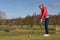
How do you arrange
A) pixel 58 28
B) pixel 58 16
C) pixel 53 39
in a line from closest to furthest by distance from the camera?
1. pixel 53 39
2. pixel 58 28
3. pixel 58 16

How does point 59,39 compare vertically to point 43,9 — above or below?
below

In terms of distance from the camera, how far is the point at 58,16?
204ft

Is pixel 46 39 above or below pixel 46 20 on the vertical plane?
below

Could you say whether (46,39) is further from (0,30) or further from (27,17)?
(27,17)

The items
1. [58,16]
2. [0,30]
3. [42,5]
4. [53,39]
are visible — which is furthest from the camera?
[58,16]

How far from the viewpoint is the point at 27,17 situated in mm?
63750

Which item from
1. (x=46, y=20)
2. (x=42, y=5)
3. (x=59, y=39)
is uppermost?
(x=42, y=5)

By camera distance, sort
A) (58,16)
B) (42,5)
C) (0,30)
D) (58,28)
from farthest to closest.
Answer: (58,16), (0,30), (58,28), (42,5)

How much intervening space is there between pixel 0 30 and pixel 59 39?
2017 centimetres

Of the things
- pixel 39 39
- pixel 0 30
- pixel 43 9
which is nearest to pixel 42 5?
pixel 43 9

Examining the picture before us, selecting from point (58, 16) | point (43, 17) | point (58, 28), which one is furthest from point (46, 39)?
point (58, 16)

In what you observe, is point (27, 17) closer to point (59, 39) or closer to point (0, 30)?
point (0, 30)

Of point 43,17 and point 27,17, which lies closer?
point 43,17

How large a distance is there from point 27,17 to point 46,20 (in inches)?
2030
